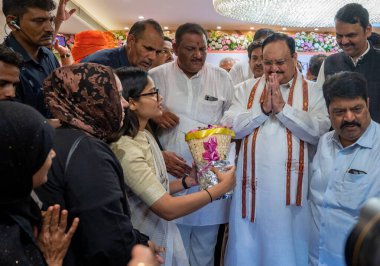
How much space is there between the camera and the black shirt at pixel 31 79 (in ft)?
7.53

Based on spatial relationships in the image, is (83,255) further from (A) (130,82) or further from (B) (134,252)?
(A) (130,82)

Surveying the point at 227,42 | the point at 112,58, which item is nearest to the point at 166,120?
the point at 112,58

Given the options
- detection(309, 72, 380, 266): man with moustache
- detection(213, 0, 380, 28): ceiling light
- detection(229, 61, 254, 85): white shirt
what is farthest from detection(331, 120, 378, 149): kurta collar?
A: detection(213, 0, 380, 28): ceiling light

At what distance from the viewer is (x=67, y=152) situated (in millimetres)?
1276

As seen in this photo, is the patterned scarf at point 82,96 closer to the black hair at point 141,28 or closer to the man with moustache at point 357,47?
the black hair at point 141,28

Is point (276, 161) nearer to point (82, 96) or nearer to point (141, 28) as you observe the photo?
point (141, 28)

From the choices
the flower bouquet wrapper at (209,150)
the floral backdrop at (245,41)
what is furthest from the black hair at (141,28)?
the floral backdrop at (245,41)

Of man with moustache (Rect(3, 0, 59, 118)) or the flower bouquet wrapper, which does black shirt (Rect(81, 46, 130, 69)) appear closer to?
man with moustache (Rect(3, 0, 59, 118))

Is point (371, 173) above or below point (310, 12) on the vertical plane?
below

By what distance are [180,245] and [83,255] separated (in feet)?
2.90

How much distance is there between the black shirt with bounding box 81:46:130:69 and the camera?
291 cm

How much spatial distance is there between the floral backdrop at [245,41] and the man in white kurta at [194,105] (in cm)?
669

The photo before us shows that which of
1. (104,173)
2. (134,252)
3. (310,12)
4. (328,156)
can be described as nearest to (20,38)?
(104,173)

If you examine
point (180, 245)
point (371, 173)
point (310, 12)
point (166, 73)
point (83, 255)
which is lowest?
point (180, 245)
